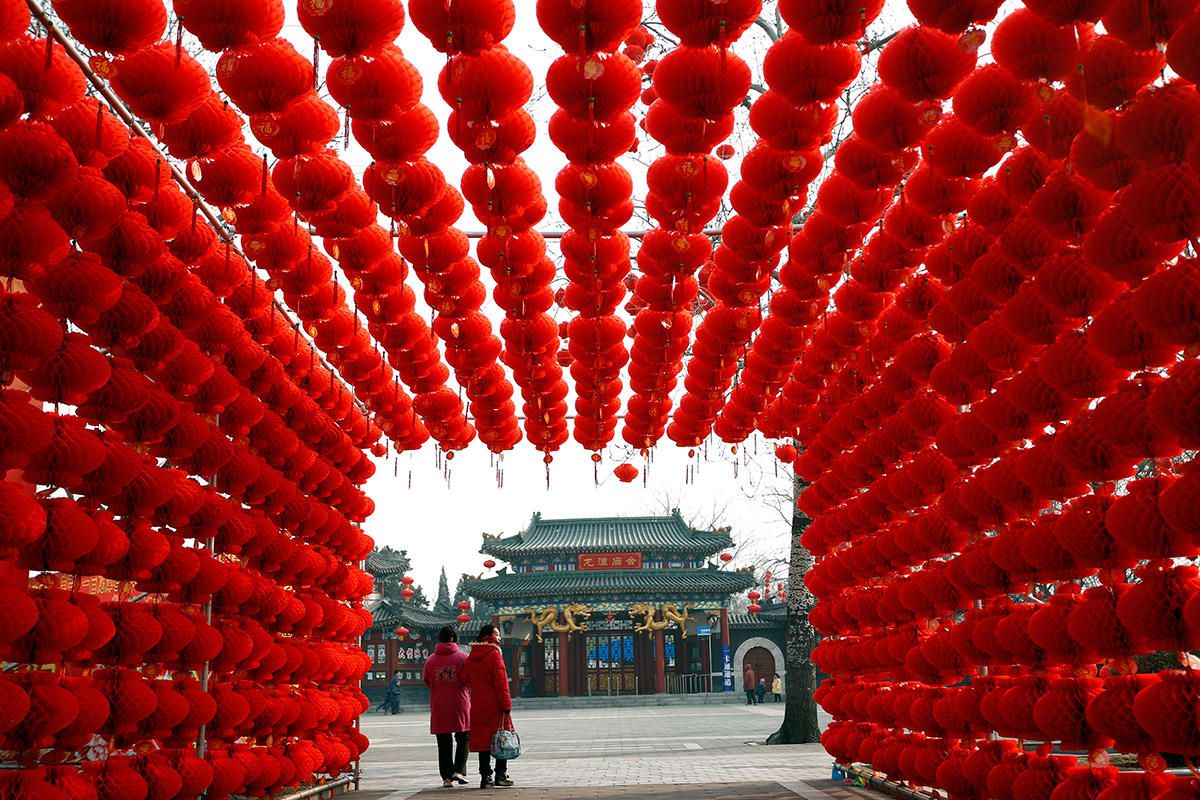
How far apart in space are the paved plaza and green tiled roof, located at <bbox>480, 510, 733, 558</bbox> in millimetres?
16412

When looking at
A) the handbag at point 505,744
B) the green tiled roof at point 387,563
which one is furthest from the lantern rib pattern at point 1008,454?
the green tiled roof at point 387,563

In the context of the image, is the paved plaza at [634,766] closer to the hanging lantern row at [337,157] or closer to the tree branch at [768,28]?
the hanging lantern row at [337,157]

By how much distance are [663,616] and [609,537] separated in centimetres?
429

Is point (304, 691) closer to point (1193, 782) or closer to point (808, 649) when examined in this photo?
point (1193, 782)

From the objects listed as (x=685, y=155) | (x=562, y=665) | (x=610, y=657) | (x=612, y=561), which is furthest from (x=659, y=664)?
(x=685, y=155)

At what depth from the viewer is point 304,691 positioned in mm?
7414

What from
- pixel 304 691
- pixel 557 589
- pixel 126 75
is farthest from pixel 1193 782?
pixel 557 589

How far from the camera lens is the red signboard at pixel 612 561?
37000 mm

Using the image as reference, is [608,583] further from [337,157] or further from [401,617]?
[337,157]

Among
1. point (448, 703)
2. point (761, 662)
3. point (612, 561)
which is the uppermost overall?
point (612, 561)

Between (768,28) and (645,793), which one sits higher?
(768,28)

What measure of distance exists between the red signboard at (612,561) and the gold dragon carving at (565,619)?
213cm

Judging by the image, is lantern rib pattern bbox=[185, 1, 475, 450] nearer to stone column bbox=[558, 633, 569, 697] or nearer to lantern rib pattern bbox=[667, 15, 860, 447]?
lantern rib pattern bbox=[667, 15, 860, 447]

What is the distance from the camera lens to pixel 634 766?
10.6 m
